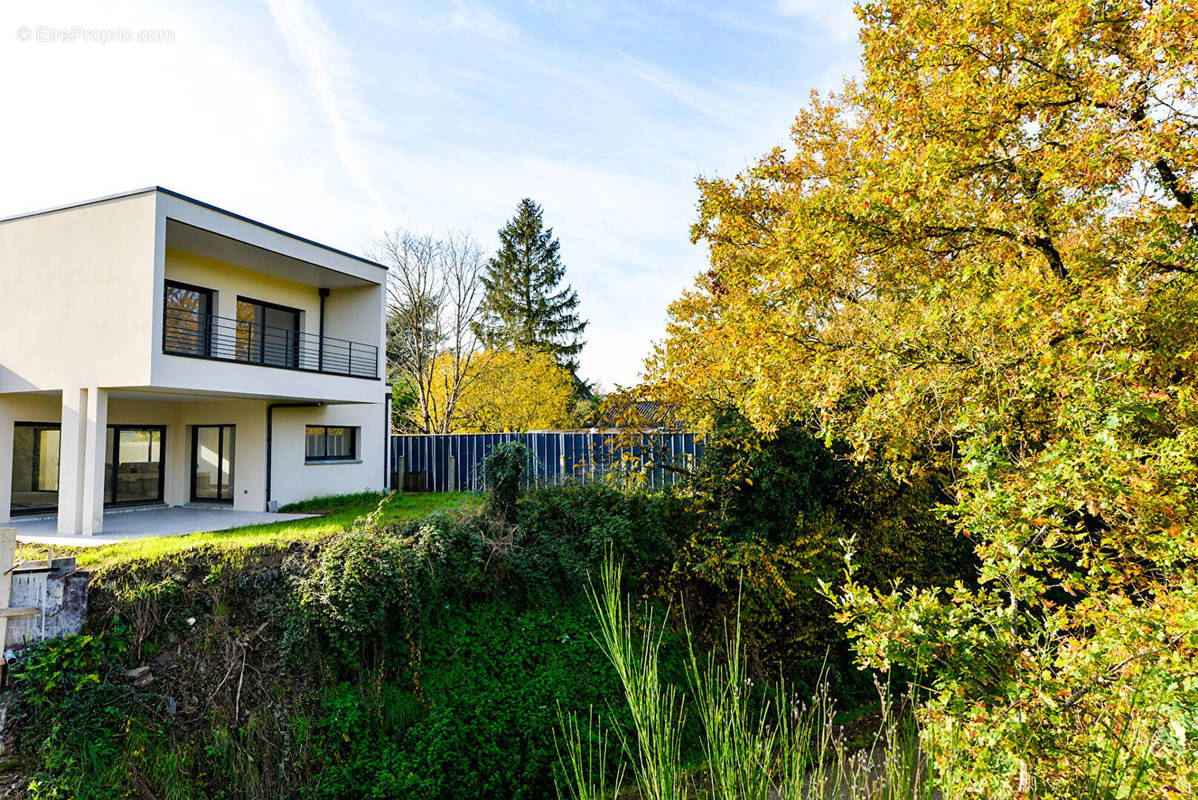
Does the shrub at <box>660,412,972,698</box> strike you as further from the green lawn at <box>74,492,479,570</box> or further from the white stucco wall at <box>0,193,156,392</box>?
the white stucco wall at <box>0,193,156,392</box>

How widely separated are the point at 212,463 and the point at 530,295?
21.7 metres

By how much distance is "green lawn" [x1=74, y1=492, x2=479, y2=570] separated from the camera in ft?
24.7

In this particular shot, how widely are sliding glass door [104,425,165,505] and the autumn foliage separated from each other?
14.1m

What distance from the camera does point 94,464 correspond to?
10445 mm

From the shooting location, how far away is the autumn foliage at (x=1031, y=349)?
3188mm

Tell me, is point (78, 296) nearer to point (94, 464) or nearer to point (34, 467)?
point (94, 464)

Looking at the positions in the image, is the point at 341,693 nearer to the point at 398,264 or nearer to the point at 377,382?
the point at 377,382

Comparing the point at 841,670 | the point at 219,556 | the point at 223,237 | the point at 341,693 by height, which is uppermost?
the point at 223,237

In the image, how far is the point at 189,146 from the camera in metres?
9.34

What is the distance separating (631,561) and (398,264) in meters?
17.7

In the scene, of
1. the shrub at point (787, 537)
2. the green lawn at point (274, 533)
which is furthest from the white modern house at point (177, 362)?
the shrub at point (787, 537)

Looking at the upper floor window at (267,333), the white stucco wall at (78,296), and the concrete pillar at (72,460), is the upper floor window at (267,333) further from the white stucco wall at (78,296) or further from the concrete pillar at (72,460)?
the concrete pillar at (72,460)

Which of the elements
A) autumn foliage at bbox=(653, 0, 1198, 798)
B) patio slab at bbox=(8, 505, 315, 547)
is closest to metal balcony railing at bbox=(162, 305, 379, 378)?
patio slab at bbox=(8, 505, 315, 547)

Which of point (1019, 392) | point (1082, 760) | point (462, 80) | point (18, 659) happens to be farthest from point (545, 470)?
point (1082, 760)
